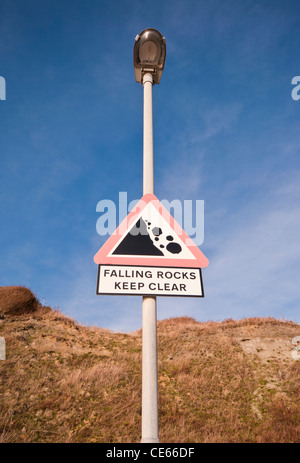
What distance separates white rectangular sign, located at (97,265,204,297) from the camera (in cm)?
271

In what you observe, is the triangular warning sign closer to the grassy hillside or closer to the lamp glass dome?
the lamp glass dome

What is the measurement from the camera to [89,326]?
16688mm

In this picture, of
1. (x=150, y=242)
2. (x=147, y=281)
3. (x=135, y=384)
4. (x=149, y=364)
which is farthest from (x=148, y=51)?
(x=135, y=384)

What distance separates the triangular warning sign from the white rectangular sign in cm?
6

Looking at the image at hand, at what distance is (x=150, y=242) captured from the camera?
3010 mm

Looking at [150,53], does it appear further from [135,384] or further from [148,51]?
[135,384]

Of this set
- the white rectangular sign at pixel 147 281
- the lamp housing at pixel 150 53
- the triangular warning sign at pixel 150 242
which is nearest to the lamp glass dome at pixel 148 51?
the lamp housing at pixel 150 53

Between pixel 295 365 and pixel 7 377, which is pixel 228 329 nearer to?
pixel 295 365

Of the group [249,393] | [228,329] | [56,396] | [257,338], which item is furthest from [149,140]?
[228,329]

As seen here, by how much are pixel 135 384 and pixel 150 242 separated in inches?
336

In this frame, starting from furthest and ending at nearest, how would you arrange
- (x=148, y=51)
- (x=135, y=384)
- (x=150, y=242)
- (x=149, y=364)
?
(x=135, y=384) → (x=148, y=51) → (x=150, y=242) → (x=149, y=364)

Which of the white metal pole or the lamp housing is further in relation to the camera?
the lamp housing

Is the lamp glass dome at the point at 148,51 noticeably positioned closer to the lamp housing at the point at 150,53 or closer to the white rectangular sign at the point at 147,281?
the lamp housing at the point at 150,53

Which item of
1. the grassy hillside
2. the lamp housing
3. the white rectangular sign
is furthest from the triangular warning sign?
the grassy hillside
